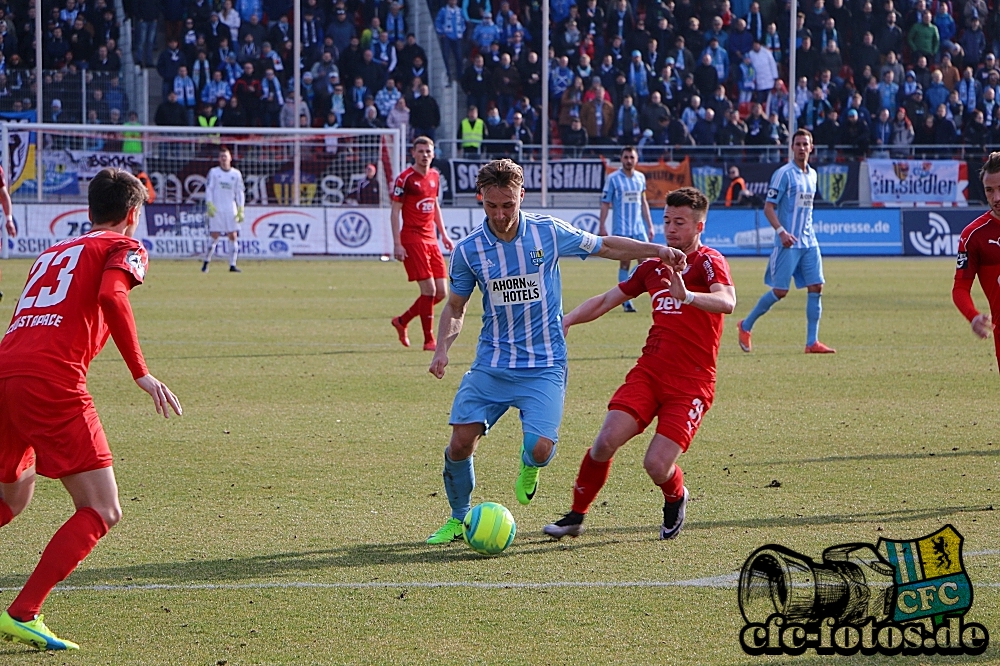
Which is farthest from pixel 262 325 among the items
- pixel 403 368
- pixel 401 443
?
pixel 401 443

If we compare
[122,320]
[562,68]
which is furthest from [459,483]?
[562,68]

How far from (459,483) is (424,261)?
7.39 m

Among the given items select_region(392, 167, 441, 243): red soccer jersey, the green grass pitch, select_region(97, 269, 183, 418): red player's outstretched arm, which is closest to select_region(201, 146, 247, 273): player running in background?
the green grass pitch

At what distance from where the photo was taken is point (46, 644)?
4.16 metres

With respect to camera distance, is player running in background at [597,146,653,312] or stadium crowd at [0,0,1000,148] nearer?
player running in background at [597,146,653,312]

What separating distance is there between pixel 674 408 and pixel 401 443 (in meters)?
2.75

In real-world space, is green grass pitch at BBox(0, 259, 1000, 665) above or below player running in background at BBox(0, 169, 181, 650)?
below

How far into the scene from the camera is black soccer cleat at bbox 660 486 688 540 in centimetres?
565

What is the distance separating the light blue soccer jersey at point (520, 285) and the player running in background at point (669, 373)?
6.7 inches

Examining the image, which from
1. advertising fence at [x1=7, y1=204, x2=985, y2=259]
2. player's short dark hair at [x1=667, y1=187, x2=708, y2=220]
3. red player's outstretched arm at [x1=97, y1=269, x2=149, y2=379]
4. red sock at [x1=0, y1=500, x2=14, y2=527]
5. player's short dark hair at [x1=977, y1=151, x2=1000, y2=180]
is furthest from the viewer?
advertising fence at [x1=7, y1=204, x2=985, y2=259]

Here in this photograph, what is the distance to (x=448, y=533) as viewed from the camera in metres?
5.62

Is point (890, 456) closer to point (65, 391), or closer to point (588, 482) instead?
point (588, 482)

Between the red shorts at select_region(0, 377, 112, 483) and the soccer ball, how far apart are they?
170 cm

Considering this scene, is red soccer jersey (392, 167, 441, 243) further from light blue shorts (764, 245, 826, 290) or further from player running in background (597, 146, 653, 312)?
player running in background (597, 146, 653, 312)
